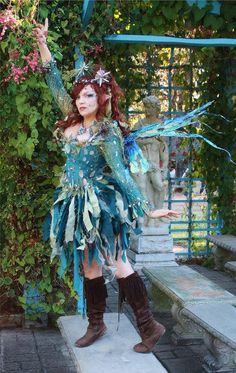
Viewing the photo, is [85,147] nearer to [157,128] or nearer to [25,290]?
[157,128]

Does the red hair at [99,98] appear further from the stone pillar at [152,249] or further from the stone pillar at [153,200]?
the stone pillar at [152,249]

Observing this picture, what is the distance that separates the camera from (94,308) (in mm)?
3158

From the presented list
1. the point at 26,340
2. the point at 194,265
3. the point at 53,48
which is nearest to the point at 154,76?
A: the point at 194,265

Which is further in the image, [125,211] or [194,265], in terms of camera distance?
[194,265]

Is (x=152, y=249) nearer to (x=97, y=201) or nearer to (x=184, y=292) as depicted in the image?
(x=184, y=292)

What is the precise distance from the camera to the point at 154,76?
6465 mm

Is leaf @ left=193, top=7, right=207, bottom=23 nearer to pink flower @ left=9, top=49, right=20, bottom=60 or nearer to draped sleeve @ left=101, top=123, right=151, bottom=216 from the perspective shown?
pink flower @ left=9, top=49, right=20, bottom=60

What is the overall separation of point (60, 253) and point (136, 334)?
68cm

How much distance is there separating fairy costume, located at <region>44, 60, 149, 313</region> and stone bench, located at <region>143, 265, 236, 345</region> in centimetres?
98

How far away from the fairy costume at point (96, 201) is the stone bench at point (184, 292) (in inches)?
38.4

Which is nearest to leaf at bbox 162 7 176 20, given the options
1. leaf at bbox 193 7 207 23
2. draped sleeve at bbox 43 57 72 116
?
leaf at bbox 193 7 207 23

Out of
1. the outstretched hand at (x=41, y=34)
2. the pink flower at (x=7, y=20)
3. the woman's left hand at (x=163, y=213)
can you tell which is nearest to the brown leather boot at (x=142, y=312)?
the woman's left hand at (x=163, y=213)

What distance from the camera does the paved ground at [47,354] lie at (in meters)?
3.66

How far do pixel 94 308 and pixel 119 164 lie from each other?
2.87 ft
